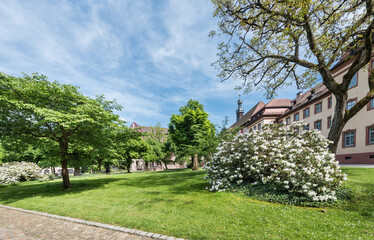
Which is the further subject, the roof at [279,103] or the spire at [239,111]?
the spire at [239,111]

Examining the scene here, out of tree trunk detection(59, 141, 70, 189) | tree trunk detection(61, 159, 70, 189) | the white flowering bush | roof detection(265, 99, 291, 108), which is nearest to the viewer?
tree trunk detection(59, 141, 70, 189)

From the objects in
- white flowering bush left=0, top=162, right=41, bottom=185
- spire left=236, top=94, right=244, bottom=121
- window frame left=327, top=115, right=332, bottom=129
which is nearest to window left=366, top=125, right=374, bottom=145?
window frame left=327, top=115, right=332, bottom=129

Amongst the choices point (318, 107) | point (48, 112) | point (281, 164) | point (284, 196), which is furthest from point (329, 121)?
point (48, 112)

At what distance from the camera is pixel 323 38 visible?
8438mm

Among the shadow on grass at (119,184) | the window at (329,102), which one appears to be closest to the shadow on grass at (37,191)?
the shadow on grass at (119,184)

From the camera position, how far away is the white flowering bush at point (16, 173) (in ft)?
49.2

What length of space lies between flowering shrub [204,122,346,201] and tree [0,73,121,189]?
7336mm

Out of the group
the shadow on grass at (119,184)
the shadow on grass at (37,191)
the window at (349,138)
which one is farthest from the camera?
the window at (349,138)

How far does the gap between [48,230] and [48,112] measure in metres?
5.75

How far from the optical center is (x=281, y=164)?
7.09m

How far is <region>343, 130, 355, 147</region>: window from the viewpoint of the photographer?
20156mm

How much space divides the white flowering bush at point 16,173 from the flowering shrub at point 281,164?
1826 cm

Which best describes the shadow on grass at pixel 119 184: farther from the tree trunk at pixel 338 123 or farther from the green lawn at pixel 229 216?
the tree trunk at pixel 338 123

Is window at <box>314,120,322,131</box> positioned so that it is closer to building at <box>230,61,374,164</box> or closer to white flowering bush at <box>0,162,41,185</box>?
building at <box>230,61,374,164</box>
